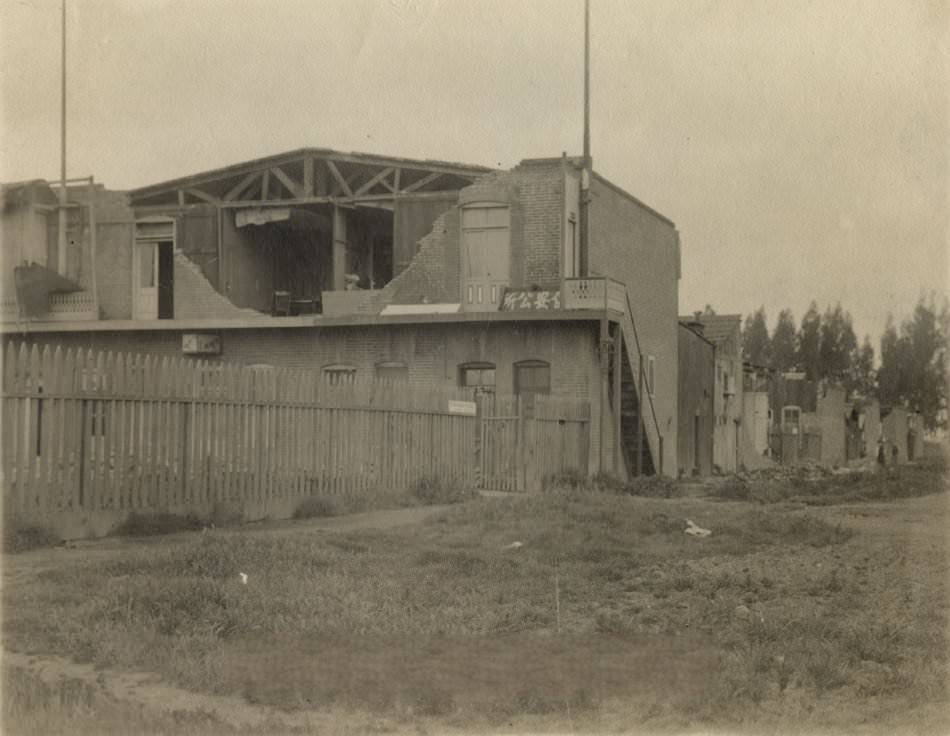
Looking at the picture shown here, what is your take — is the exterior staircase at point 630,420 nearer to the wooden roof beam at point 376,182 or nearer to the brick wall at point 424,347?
the brick wall at point 424,347

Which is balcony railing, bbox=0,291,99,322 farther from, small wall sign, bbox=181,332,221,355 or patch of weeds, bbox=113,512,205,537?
patch of weeds, bbox=113,512,205,537

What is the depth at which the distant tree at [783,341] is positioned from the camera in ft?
299

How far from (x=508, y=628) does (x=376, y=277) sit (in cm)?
2337

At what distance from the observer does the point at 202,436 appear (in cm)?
1323

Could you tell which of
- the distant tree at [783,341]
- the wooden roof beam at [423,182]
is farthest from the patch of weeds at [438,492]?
the distant tree at [783,341]

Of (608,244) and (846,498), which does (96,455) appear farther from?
(608,244)

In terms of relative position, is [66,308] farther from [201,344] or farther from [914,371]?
[914,371]

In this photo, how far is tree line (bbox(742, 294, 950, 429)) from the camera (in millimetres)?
53938

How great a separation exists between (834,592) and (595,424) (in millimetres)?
15999

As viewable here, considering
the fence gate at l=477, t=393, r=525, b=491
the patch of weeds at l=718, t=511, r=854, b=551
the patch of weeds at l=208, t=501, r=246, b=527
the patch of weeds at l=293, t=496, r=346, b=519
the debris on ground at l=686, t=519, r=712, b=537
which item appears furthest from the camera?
the fence gate at l=477, t=393, r=525, b=491

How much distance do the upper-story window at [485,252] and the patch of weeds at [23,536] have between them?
1557cm

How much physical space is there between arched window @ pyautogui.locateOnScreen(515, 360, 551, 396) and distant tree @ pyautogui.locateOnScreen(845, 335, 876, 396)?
56463 mm

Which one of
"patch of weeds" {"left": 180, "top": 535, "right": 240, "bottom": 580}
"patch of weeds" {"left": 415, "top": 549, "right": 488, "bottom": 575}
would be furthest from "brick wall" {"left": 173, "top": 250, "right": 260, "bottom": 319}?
"patch of weeds" {"left": 180, "top": 535, "right": 240, "bottom": 580}

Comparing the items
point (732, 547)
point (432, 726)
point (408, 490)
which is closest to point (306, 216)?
point (408, 490)
